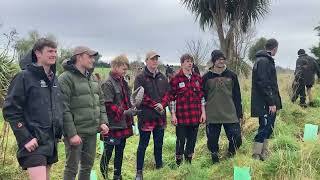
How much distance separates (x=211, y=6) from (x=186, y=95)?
10.5 m

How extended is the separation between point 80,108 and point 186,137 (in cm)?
216

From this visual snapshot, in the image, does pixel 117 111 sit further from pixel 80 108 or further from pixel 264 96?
pixel 264 96

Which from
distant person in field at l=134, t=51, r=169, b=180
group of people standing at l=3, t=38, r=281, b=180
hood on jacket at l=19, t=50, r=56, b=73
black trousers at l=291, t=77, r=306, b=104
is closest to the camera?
group of people standing at l=3, t=38, r=281, b=180

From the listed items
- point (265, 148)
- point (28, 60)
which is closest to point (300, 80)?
point (265, 148)

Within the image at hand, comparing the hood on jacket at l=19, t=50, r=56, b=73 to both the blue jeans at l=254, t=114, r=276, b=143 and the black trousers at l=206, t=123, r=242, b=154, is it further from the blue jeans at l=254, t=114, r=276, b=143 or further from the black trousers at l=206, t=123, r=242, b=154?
the blue jeans at l=254, t=114, r=276, b=143

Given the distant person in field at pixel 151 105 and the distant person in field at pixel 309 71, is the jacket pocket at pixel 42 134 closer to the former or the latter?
the distant person in field at pixel 151 105

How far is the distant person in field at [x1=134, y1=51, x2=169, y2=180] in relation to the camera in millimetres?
6516

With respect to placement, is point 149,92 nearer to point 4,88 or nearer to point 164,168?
point 164,168

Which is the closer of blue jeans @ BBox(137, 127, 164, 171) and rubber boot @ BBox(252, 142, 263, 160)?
blue jeans @ BBox(137, 127, 164, 171)

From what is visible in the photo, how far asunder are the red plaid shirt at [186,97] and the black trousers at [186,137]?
150mm

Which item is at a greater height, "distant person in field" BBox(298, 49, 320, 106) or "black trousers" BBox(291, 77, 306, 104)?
"distant person in field" BBox(298, 49, 320, 106)

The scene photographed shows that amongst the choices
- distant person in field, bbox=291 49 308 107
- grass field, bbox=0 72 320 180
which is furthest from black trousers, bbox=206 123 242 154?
distant person in field, bbox=291 49 308 107

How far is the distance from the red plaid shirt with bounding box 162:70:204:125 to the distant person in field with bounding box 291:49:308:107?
628 centimetres

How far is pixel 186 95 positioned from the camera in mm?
6754
